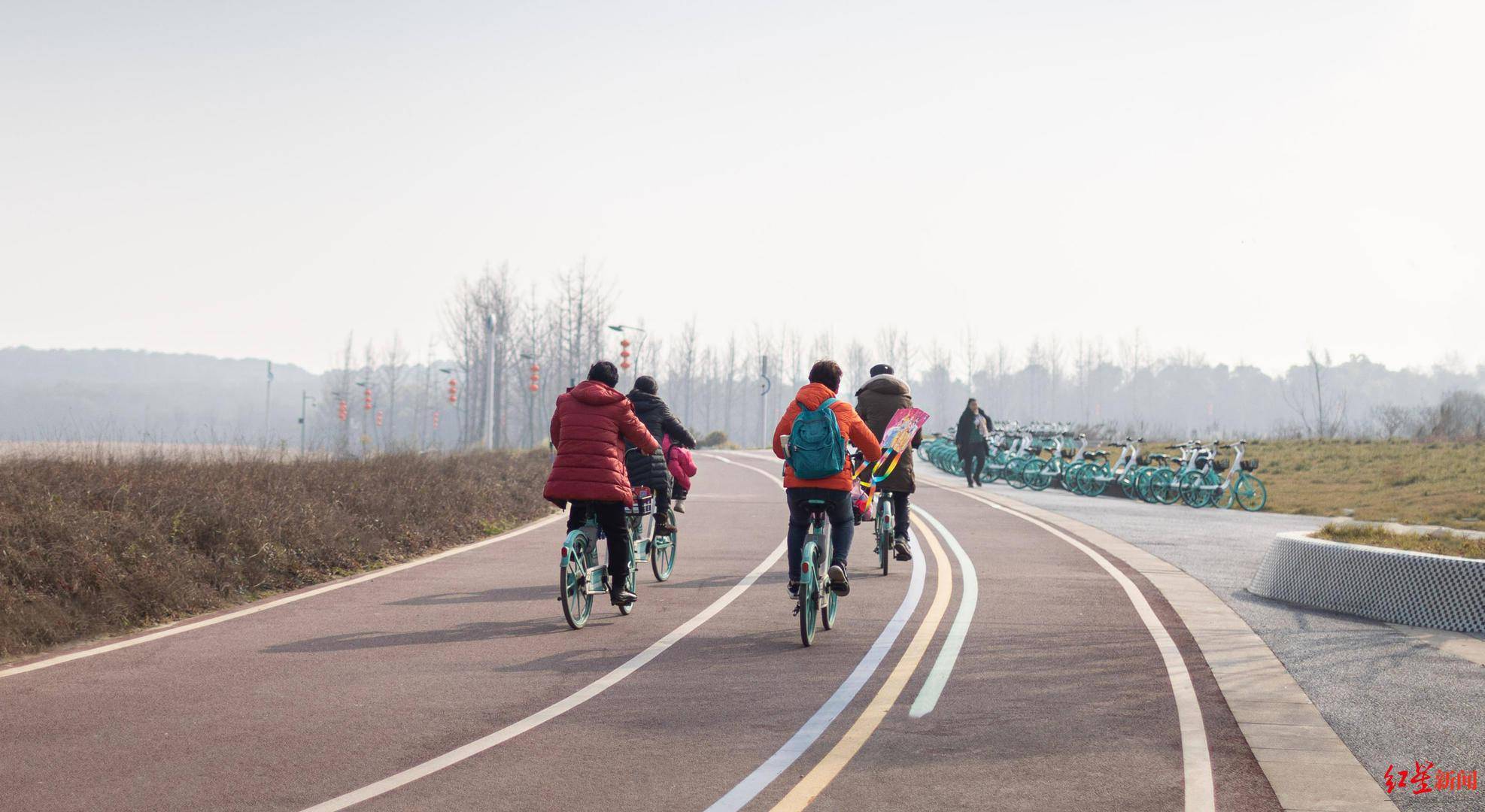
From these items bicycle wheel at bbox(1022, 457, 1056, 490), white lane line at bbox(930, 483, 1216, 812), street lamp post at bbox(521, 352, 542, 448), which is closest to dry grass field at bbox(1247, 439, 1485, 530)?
A: bicycle wheel at bbox(1022, 457, 1056, 490)

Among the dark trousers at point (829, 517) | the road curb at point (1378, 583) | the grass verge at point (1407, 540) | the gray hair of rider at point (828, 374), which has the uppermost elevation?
the gray hair of rider at point (828, 374)

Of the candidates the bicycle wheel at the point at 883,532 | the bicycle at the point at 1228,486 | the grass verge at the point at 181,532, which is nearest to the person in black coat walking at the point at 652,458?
the bicycle wheel at the point at 883,532

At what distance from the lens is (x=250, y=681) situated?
288 inches

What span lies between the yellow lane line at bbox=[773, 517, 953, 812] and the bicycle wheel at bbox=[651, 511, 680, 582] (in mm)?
2762

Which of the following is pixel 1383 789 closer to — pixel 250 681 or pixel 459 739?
pixel 459 739

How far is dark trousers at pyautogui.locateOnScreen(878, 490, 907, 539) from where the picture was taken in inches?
521

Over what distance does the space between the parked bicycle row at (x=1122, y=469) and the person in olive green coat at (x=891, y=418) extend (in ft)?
44.4

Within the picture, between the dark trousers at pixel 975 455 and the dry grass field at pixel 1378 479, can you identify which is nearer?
the dry grass field at pixel 1378 479

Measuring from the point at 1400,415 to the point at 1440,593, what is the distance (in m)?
38.2

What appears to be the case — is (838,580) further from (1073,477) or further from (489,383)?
(489,383)

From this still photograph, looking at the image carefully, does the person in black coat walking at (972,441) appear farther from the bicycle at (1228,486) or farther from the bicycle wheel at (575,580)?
the bicycle wheel at (575,580)

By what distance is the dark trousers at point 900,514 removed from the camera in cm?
1324

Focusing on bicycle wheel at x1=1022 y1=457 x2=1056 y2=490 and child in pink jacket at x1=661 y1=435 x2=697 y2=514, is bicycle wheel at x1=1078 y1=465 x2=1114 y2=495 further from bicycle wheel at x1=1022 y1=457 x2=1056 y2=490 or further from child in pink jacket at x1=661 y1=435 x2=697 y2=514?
child in pink jacket at x1=661 y1=435 x2=697 y2=514

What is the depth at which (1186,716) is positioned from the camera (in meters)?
6.74
